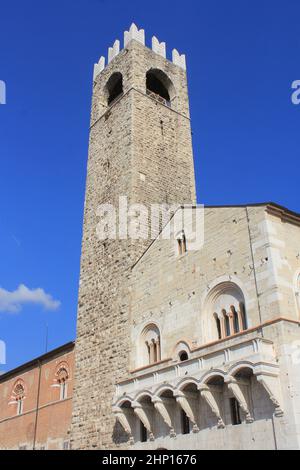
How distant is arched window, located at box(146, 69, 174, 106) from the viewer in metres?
28.4

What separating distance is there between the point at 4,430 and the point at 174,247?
739 inches

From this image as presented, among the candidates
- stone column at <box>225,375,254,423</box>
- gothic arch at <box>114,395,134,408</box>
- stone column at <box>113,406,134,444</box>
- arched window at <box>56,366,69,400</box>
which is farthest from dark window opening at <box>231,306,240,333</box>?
arched window at <box>56,366,69,400</box>

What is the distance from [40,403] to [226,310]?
1510 cm

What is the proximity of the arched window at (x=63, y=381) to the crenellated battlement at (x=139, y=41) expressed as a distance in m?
17.6

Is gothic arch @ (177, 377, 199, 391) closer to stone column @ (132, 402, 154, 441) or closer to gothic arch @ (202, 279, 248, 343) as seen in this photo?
gothic arch @ (202, 279, 248, 343)

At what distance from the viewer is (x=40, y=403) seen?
2638cm

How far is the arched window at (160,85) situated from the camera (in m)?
28.4

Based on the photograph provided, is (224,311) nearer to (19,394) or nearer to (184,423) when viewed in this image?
(184,423)

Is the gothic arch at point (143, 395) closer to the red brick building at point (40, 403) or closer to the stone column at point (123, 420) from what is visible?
the stone column at point (123, 420)

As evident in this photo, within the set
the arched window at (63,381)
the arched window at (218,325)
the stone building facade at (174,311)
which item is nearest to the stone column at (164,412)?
the stone building facade at (174,311)

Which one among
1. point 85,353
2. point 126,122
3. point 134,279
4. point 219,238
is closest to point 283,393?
point 219,238

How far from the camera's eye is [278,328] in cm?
1337

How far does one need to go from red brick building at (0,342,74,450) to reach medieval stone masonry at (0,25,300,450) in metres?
0.12
